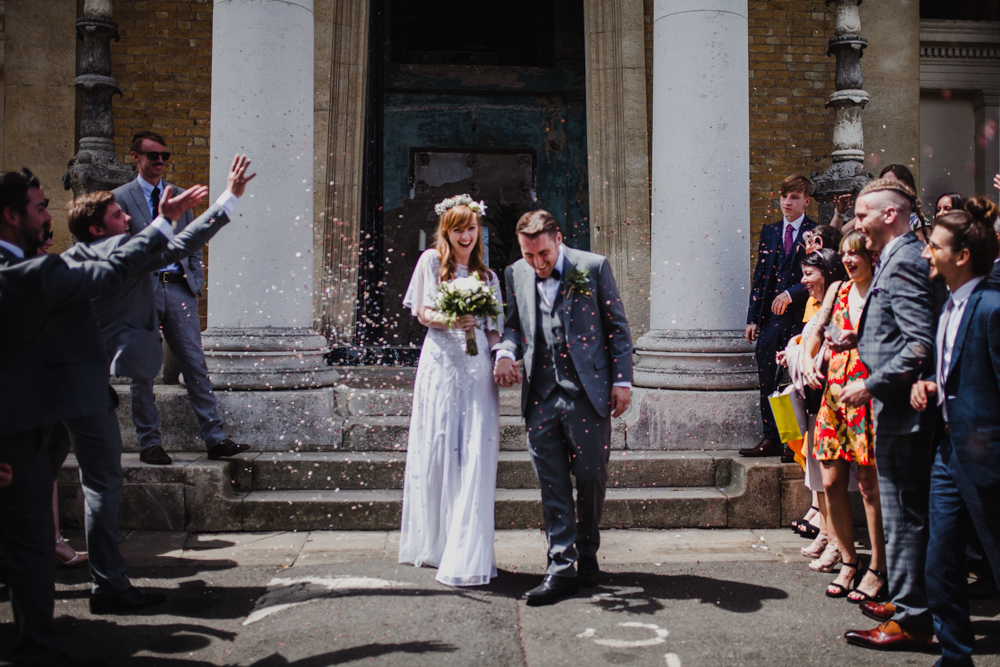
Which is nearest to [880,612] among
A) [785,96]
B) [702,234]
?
[702,234]

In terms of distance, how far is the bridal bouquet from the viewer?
413cm

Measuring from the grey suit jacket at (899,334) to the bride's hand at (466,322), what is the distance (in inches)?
76.5

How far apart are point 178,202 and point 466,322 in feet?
5.17

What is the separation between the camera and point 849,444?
154 inches

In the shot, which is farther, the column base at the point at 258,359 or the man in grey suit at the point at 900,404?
the column base at the point at 258,359

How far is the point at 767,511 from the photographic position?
5035 mm

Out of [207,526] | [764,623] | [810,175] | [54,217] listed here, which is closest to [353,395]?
[207,526]

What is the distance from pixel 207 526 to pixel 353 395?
1.68m

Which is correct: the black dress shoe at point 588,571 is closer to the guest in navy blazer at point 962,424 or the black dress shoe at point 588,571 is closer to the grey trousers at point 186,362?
the guest in navy blazer at point 962,424

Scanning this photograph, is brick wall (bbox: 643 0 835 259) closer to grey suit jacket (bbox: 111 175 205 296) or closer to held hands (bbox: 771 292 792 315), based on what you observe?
held hands (bbox: 771 292 792 315)

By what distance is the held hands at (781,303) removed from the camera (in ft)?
17.2

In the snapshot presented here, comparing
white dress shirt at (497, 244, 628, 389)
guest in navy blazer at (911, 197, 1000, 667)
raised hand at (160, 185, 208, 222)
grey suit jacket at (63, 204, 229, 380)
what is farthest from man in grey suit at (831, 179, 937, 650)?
grey suit jacket at (63, 204, 229, 380)

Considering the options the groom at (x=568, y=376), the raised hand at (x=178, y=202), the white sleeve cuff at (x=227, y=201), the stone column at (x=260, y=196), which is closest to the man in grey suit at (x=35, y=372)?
the raised hand at (x=178, y=202)

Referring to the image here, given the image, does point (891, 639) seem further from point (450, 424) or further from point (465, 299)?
point (465, 299)
